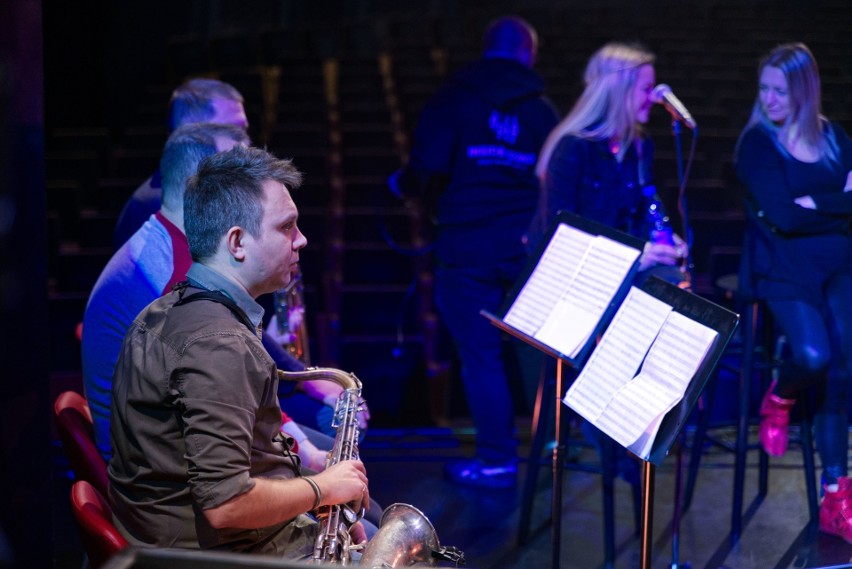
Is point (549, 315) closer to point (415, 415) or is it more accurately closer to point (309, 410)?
point (309, 410)

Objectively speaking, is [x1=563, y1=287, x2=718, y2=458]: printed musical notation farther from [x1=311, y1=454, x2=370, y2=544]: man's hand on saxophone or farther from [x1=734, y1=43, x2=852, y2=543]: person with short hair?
[x1=734, y1=43, x2=852, y2=543]: person with short hair

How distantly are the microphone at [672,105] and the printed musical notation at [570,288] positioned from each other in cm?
67

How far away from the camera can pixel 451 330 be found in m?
3.94

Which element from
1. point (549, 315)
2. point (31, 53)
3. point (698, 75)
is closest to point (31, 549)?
point (31, 53)

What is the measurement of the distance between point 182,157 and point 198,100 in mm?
865

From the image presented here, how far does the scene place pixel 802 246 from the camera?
333 centimetres

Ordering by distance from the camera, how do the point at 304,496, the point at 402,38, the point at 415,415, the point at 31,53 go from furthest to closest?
1. the point at 402,38
2. the point at 415,415
3. the point at 31,53
4. the point at 304,496

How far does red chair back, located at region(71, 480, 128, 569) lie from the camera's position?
5.80 ft

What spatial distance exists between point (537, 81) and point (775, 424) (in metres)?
1.70

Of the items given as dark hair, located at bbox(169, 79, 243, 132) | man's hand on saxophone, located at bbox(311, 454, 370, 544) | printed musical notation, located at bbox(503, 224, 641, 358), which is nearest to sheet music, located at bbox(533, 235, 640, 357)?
printed musical notation, located at bbox(503, 224, 641, 358)

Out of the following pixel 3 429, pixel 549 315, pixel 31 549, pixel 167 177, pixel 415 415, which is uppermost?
pixel 167 177

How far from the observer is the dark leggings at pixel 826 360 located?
3238mm

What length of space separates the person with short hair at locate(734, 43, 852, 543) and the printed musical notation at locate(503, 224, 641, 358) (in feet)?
3.29

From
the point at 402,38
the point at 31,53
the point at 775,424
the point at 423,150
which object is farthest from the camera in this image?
the point at 402,38
